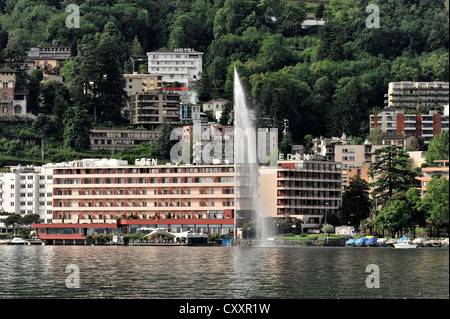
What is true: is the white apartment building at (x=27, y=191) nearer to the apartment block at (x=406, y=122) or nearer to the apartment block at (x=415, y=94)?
the apartment block at (x=406, y=122)

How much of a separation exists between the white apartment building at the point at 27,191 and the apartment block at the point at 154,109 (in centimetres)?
3335

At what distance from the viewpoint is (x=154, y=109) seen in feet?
570

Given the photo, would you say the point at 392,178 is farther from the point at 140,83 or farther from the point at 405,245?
the point at 140,83

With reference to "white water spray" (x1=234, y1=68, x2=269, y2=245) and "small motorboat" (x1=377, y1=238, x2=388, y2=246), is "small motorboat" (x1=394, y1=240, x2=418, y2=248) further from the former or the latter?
"white water spray" (x1=234, y1=68, x2=269, y2=245)

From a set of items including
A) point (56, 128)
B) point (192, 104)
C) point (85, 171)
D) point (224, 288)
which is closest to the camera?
point (224, 288)

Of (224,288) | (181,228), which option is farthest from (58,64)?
(224,288)

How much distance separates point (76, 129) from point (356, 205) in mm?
50756

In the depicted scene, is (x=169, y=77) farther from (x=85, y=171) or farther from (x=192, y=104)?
(x=85, y=171)

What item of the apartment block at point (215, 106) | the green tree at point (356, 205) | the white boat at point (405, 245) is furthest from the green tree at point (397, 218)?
the apartment block at point (215, 106)

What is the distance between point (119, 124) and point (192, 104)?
14590mm

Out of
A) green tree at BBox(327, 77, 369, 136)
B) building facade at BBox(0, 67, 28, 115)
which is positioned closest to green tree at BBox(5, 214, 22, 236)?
building facade at BBox(0, 67, 28, 115)

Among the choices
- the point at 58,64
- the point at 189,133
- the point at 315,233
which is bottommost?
the point at 315,233

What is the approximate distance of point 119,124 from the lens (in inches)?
6772

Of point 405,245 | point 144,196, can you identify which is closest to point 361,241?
point 405,245
